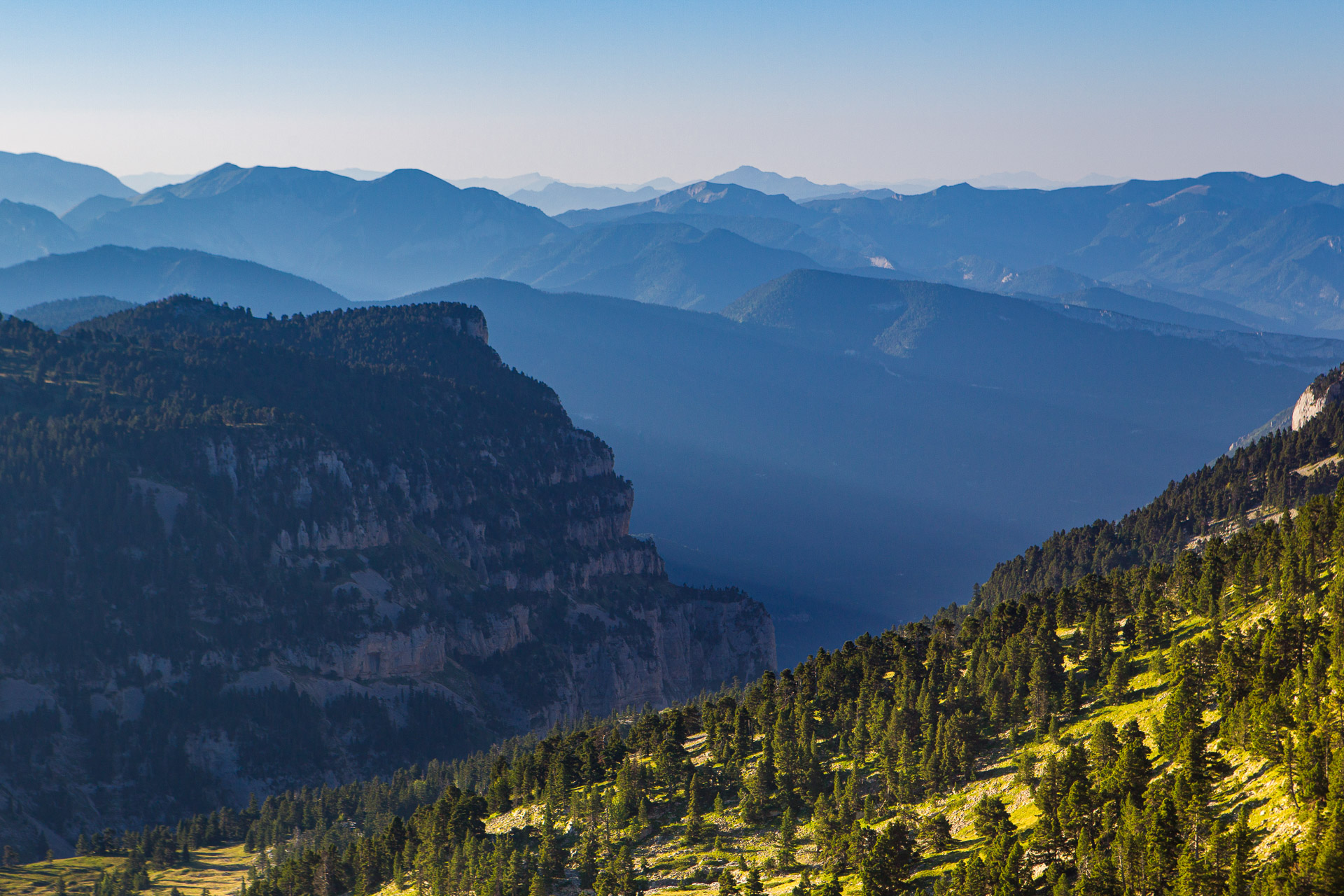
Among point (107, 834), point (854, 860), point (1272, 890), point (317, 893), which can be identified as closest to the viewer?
point (1272, 890)

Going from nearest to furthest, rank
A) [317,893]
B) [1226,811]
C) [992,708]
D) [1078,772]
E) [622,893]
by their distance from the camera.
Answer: [1226,811] → [1078,772] → [622,893] → [992,708] → [317,893]

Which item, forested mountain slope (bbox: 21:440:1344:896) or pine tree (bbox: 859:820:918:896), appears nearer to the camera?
forested mountain slope (bbox: 21:440:1344:896)

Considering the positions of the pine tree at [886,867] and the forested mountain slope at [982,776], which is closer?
the forested mountain slope at [982,776]

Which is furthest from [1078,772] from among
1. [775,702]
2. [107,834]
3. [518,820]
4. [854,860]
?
[107,834]

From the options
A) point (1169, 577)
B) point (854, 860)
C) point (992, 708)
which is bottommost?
point (854, 860)

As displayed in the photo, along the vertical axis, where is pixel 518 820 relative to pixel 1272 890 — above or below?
below

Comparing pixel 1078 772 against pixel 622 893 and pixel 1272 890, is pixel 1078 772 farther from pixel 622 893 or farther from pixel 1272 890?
pixel 622 893

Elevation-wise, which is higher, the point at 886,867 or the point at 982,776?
the point at 982,776

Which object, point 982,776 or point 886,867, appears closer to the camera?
point 886,867
